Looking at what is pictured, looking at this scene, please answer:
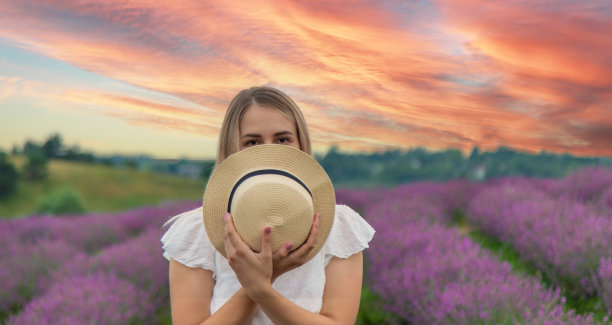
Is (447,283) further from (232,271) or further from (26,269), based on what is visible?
(26,269)

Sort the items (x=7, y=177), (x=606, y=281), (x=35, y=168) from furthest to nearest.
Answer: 1. (x=35, y=168)
2. (x=7, y=177)
3. (x=606, y=281)

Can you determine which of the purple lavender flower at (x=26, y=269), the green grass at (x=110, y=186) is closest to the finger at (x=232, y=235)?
the purple lavender flower at (x=26, y=269)

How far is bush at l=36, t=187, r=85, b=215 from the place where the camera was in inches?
612

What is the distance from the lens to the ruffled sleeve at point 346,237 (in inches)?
72.1

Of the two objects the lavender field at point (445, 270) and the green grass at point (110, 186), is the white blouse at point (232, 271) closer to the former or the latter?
the lavender field at point (445, 270)

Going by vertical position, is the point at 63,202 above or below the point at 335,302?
below

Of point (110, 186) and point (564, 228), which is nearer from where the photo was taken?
point (564, 228)

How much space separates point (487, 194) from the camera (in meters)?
5.88

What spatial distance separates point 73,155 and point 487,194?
225 inches

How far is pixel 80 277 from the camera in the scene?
3926mm

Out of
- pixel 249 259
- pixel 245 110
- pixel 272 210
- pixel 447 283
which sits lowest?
pixel 447 283

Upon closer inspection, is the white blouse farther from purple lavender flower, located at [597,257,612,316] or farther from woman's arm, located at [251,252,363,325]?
purple lavender flower, located at [597,257,612,316]

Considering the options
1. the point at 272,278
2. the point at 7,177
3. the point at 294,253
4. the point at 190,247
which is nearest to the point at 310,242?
the point at 294,253

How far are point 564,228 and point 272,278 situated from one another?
10.4 feet
